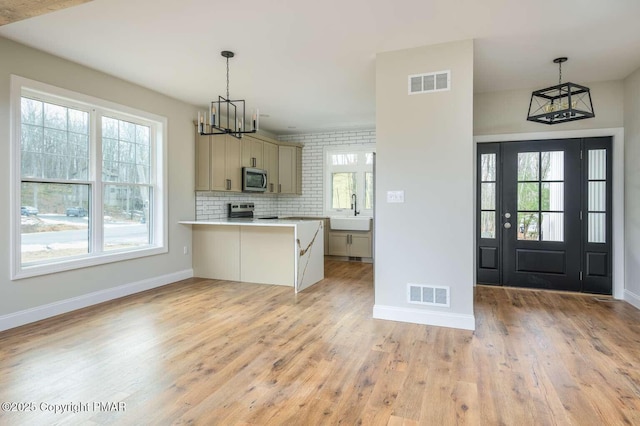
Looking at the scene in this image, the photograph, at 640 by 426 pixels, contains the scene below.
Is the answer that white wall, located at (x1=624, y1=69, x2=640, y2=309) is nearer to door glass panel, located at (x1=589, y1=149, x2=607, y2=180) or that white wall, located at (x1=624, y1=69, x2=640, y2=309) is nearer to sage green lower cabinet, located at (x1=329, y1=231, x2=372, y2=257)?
door glass panel, located at (x1=589, y1=149, x2=607, y2=180)

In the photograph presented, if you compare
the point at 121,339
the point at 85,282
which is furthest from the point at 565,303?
the point at 85,282

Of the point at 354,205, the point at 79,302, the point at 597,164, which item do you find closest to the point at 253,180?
the point at 354,205

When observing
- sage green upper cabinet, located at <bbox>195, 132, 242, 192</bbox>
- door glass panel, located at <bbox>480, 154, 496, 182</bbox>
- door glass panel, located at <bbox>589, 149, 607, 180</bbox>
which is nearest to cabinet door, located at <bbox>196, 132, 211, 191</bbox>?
sage green upper cabinet, located at <bbox>195, 132, 242, 192</bbox>

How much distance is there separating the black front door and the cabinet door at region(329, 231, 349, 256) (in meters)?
2.70

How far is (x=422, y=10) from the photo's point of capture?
2.80m

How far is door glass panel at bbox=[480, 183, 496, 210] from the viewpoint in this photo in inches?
199

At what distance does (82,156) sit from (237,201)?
308cm

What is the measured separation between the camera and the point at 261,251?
5.16 m

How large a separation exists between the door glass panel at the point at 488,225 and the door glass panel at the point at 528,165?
633 millimetres

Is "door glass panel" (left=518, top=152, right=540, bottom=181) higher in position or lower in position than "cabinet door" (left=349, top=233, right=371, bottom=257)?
higher

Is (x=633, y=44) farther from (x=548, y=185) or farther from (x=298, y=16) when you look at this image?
(x=298, y=16)

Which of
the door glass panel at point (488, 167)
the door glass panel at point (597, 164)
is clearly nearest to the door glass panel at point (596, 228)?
the door glass panel at point (597, 164)

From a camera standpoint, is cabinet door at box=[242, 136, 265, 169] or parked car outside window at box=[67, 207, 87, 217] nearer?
parked car outside window at box=[67, 207, 87, 217]

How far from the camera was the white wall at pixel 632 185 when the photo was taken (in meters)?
4.13
